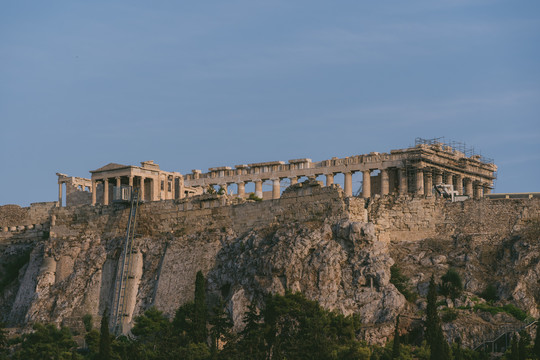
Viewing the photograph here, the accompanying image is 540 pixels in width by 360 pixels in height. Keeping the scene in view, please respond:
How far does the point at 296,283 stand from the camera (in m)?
80.2

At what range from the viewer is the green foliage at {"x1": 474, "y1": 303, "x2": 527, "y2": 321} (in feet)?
248

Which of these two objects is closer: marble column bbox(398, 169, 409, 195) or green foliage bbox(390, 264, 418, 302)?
green foliage bbox(390, 264, 418, 302)

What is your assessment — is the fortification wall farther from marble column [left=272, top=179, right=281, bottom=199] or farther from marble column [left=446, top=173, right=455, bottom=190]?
marble column [left=272, top=179, right=281, bottom=199]

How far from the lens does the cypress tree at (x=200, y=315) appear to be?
78688 mm

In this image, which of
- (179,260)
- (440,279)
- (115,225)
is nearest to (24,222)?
(115,225)

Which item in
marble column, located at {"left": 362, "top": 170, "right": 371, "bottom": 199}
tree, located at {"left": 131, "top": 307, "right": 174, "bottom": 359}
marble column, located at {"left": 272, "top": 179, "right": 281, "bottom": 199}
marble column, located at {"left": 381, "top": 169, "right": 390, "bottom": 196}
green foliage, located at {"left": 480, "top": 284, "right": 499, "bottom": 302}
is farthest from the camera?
marble column, located at {"left": 272, "top": 179, "right": 281, "bottom": 199}

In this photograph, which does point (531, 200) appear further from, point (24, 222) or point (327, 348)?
point (24, 222)

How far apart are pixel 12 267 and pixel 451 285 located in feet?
112

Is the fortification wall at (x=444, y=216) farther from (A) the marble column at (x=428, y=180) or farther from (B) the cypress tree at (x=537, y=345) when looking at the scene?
(A) the marble column at (x=428, y=180)

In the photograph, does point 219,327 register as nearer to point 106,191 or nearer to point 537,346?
point 537,346

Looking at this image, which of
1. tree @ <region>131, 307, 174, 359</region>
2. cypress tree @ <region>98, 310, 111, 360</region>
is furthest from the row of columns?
cypress tree @ <region>98, 310, 111, 360</region>

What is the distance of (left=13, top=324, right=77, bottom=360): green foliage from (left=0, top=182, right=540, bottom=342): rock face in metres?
4.14

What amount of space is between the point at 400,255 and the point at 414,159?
16.3 m

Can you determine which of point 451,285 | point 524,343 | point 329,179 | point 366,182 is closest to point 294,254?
point 451,285
